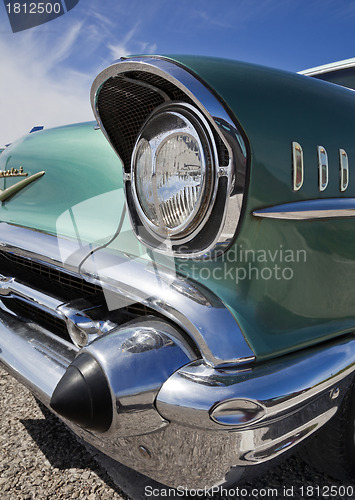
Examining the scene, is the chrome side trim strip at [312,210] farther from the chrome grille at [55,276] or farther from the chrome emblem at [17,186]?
the chrome emblem at [17,186]

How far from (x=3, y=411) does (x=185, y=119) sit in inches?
56.1

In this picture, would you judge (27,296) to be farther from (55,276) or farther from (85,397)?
(85,397)

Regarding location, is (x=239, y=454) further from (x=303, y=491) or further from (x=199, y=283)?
(x=303, y=491)

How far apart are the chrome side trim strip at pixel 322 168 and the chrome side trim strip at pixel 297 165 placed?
0.19 ft

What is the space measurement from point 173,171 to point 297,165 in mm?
279

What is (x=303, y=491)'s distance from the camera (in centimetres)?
137

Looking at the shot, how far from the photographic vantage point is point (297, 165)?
1005 millimetres

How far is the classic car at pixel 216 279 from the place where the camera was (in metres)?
0.90

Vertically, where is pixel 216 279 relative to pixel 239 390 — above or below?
above

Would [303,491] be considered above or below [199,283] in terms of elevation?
below

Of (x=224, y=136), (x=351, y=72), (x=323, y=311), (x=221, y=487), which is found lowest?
(x=221, y=487)

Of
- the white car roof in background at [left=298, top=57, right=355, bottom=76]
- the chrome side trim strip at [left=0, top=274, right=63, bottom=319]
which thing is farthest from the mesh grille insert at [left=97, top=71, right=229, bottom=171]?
the white car roof in background at [left=298, top=57, right=355, bottom=76]

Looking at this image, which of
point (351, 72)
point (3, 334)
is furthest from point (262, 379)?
point (351, 72)

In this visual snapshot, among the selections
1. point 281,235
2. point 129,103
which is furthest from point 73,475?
point 129,103
